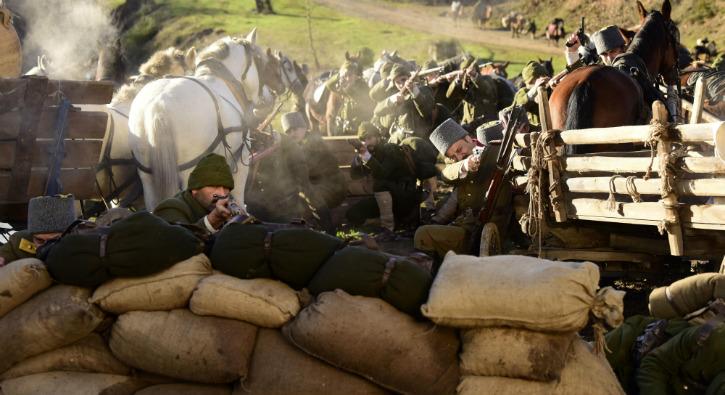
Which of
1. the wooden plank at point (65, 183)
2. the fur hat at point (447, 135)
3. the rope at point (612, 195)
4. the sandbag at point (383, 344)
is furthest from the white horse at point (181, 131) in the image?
the sandbag at point (383, 344)

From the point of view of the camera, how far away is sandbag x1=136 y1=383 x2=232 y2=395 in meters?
4.20

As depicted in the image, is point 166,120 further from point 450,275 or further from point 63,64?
point 63,64

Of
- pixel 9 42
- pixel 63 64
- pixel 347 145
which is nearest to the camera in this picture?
pixel 9 42

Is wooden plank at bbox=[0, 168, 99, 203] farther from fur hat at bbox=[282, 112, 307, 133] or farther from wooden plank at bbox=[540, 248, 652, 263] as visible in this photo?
fur hat at bbox=[282, 112, 307, 133]

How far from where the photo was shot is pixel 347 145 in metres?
12.7

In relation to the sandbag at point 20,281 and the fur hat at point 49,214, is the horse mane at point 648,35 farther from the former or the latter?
the sandbag at point 20,281

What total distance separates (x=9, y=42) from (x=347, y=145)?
5375mm

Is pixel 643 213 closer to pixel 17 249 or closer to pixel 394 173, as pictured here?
pixel 17 249

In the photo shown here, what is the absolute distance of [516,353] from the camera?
3.84m

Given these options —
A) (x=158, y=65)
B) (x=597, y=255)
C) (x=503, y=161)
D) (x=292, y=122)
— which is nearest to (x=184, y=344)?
(x=597, y=255)

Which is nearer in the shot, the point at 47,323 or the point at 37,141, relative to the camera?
the point at 47,323

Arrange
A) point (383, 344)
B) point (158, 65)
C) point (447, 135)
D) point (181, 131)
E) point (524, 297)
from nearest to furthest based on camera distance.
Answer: point (524, 297)
point (383, 344)
point (181, 131)
point (447, 135)
point (158, 65)

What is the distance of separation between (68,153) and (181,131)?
109cm

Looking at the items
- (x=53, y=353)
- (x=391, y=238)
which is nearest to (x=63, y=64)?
(x=391, y=238)
